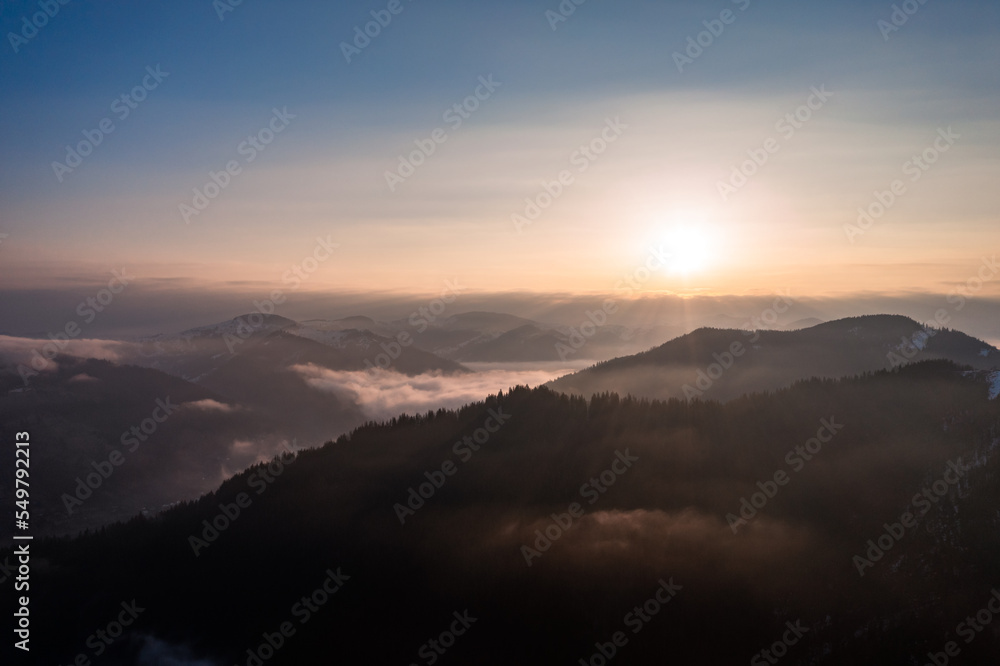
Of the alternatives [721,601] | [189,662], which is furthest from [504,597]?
[189,662]
